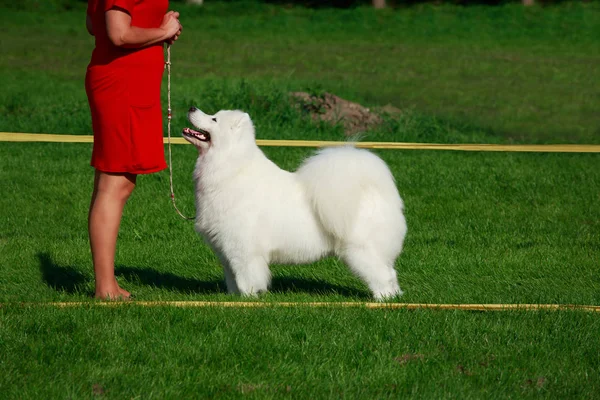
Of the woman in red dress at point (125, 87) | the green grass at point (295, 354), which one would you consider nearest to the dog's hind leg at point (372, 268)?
the green grass at point (295, 354)

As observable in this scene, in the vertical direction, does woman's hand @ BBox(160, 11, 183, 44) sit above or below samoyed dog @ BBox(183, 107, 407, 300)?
above

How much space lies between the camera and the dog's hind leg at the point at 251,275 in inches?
240

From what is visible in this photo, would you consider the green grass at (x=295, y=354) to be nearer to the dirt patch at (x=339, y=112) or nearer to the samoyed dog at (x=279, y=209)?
the samoyed dog at (x=279, y=209)

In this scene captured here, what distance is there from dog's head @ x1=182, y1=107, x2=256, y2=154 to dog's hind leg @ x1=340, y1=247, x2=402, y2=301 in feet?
3.30

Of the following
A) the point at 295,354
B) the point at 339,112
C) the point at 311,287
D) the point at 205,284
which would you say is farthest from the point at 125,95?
the point at 339,112

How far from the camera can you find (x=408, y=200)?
9.68 meters

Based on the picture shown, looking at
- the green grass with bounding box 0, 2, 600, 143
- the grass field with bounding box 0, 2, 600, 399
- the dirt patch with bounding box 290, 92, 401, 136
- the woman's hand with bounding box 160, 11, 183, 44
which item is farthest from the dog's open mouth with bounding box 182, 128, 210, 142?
the dirt patch with bounding box 290, 92, 401, 136

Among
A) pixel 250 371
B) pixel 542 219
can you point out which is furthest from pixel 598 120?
pixel 250 371

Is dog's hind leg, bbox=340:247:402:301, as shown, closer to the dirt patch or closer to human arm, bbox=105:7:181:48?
human arm, bbox=105:7:181:48

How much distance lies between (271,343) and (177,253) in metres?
2.83

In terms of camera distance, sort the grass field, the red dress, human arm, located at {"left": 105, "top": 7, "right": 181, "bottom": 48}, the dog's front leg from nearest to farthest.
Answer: the grass field < human arm, located at {"left": 105, "top": 7, "right": 181, "bottom": 48} < the red dress < the dog's front leg

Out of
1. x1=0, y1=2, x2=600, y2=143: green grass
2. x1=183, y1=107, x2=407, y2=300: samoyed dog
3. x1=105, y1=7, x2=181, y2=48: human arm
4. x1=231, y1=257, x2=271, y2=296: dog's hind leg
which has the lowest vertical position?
x1=0, y1=2, x2=600, y2=143: green grass

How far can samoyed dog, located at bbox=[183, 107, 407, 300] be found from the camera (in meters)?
6.02

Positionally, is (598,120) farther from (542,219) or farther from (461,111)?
(542,219)
